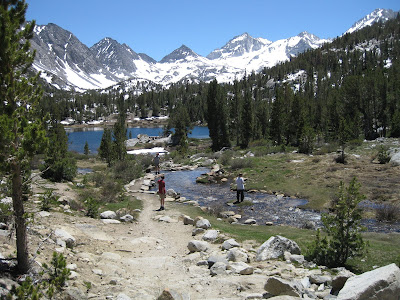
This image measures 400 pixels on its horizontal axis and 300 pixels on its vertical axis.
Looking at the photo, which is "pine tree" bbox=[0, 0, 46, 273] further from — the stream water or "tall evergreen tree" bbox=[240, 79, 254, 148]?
"tall evergreen tree" bbox=[240, 79, 254, 148]

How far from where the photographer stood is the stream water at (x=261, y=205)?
19219 mm

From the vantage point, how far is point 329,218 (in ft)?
34.9

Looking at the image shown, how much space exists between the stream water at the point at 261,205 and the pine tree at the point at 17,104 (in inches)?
579

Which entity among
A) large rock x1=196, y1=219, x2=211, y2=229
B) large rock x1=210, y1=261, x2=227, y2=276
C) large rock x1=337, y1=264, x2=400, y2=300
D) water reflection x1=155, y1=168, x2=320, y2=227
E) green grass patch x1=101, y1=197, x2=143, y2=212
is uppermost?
large rock x1=337, y1=264, x2=400, y2=300

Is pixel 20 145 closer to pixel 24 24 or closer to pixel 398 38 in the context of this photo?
pixel 24 24

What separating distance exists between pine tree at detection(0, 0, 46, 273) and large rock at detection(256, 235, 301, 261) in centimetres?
727

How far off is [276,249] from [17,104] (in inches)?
356

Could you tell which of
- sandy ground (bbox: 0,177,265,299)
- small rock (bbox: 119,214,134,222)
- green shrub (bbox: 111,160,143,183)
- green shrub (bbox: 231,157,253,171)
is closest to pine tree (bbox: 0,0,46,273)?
sandy ground (bbox: 0,177,265,299)

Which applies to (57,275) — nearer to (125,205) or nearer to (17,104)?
(17,104)

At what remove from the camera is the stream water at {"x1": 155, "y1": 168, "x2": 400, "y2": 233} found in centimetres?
1922

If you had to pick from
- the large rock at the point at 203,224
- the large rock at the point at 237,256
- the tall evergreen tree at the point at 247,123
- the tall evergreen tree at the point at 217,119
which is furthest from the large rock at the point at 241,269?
the tall evergreen tree at the point at 217,119

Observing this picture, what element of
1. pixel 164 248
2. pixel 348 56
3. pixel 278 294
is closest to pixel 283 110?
pixel 164 248

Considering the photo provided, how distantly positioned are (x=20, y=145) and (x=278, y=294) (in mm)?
6655

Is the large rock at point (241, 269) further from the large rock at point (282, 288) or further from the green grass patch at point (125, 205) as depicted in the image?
the green grass patch at point (125, 205)
